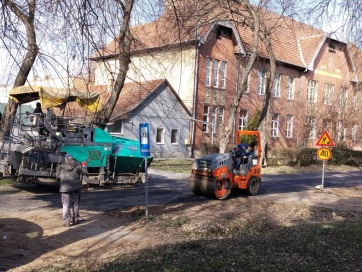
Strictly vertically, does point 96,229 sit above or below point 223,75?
below

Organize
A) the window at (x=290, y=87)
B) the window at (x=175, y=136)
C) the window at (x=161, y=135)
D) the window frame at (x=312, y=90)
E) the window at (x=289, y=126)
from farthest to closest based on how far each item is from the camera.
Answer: the window frame at (x=312, y=90)
the window at (x=289, y=126)
the window at (x=290, y=87)
the window at (x=175, y=136)
the window at (x=161, y=135)

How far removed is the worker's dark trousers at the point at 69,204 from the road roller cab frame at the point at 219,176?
5.16 meters

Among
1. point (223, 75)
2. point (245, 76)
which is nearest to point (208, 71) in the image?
point (223, 75)

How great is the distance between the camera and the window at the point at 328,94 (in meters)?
38.6

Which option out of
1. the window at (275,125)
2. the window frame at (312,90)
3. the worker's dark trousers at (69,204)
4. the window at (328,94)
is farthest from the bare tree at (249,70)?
the window frame at (312,90)

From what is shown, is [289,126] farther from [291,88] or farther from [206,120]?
[206,120]

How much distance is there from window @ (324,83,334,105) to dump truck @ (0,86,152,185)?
27.1m

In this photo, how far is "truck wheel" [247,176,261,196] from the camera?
1543 centimetres

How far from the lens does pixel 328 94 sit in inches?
1609

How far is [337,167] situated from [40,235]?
28027 mm

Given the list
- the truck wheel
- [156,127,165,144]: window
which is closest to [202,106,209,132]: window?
[156,127,165,144]: window

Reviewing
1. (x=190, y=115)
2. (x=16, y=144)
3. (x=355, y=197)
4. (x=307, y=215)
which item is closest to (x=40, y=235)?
(x=16, y=144)

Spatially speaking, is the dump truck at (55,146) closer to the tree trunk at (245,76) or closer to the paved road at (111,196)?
the paved road at (111,196)

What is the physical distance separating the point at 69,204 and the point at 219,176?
563 cm
